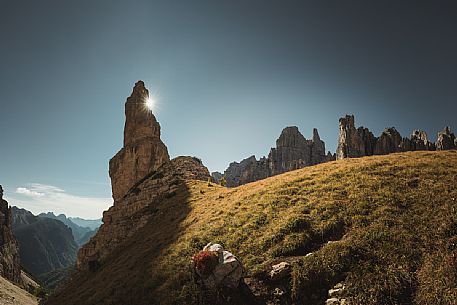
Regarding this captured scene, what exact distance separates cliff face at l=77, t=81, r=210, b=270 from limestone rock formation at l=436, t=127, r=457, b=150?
135915 millimetres

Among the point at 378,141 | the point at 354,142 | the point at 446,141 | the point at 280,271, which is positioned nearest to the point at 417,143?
the point at 446,141

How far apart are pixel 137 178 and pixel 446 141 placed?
15737cm

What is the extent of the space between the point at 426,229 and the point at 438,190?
7334mm

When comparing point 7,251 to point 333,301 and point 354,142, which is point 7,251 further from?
point 354,142

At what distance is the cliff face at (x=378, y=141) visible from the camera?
13788cm

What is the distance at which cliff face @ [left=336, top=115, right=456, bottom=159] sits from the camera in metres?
138

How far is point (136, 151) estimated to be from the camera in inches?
3194

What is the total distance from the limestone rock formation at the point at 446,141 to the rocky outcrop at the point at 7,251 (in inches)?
9021

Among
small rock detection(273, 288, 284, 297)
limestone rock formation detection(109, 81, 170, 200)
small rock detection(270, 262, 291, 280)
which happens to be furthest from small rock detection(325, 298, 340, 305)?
limestone rock formation detection(109, 81, 170, 200)

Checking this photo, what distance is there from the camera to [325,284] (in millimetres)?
15398

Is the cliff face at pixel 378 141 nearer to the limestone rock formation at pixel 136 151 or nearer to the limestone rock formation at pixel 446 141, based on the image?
the limestone rock formation at pixel 446 141

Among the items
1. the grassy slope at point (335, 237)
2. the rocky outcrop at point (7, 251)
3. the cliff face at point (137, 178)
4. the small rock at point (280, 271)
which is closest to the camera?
the grassy slope at point (335, 237)

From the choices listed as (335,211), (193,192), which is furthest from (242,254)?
(193,192)

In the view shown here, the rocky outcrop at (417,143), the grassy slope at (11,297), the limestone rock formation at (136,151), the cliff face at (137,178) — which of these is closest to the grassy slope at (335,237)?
the cliff face at (137,178)
